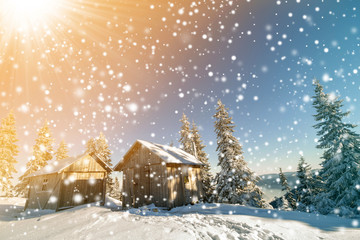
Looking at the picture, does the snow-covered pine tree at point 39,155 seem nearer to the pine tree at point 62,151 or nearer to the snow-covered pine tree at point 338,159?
the pine tree at point 62,151

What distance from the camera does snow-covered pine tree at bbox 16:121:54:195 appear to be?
28.7m

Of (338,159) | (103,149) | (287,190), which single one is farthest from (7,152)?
(287,190)

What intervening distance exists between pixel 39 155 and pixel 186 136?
2671cm

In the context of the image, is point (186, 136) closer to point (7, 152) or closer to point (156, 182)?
point (156, 182)

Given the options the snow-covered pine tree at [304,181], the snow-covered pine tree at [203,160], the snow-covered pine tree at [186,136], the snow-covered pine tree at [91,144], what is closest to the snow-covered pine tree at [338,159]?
the snow-covered pine tree at [304,181]

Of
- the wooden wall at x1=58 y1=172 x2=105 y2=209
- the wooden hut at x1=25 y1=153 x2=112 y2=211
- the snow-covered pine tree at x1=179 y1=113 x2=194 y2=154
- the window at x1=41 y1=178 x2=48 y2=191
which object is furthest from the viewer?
the snow-covered pine tree at x1=179 y1=113 x2=194 y2=154

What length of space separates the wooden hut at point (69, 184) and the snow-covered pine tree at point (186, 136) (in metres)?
13.5

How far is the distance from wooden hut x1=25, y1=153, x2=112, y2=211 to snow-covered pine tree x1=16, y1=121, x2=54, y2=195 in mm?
10329

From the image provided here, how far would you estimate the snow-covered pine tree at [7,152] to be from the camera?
25.6 meters

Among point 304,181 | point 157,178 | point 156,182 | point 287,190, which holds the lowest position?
point 287,190

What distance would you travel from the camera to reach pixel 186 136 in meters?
30.0

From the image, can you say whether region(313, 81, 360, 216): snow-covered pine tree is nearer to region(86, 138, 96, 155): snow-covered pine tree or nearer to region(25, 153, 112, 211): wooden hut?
region(25, 153, 112, 211): wooden hut

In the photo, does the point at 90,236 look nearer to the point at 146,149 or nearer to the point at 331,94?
the point at 146,149

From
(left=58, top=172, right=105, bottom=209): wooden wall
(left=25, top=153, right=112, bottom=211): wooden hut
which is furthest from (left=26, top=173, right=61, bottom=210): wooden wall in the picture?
(left=58, top=172, right=105, bottom=209): wooden wall
